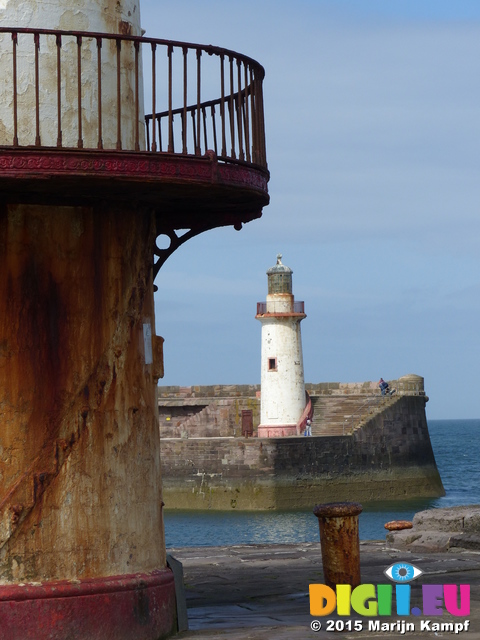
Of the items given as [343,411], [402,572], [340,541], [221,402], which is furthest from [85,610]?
[221,402]

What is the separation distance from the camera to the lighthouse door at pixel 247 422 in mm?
51594

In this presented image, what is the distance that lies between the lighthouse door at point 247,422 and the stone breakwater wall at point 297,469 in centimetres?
537

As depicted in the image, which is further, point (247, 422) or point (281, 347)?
point (247, 422)

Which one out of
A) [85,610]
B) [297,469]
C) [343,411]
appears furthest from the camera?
[343,411]

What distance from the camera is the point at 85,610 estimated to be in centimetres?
733

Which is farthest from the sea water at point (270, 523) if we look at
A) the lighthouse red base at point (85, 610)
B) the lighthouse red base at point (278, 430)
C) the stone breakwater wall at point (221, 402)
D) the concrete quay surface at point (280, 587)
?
the lighthouse red base at point (85, 610)

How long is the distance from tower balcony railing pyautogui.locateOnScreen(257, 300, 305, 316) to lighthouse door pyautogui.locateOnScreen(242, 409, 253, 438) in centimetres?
856

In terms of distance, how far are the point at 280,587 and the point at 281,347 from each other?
1336 inches

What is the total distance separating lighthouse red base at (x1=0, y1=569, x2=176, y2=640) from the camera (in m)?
7.16

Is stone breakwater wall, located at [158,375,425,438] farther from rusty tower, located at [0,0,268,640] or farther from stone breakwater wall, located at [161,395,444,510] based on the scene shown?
A: rusty tower, located at [0,0,268,640]

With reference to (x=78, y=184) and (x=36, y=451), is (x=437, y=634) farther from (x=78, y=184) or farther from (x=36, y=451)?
(x=78, y=184)

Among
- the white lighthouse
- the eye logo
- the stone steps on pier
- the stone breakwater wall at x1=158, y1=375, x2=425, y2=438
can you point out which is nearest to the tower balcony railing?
the white lighthouse

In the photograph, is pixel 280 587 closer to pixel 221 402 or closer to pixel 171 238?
pixel 171 238

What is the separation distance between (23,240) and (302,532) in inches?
1130
